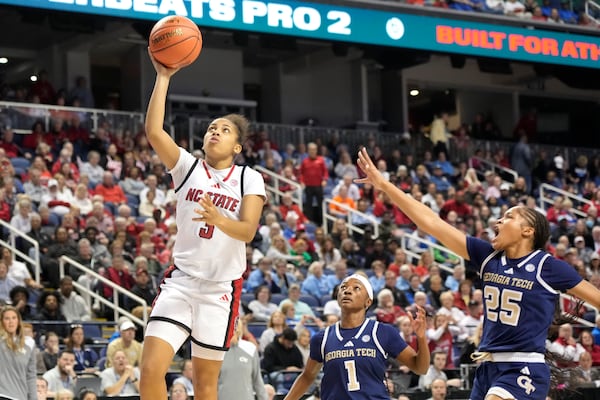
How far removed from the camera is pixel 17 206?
16.0 meters

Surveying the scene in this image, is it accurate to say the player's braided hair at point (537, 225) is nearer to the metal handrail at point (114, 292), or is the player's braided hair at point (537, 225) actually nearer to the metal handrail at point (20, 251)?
the metal handrail at point (114, 292)

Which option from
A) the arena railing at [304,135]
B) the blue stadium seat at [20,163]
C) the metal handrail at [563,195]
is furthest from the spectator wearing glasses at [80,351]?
the metal handrail at [563,195]

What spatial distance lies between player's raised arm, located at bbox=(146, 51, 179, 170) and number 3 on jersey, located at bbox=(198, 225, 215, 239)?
469 mm

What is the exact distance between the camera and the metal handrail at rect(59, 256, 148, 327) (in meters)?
14.1

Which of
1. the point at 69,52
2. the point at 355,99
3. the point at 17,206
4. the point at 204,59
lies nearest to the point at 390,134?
the point at 355,99

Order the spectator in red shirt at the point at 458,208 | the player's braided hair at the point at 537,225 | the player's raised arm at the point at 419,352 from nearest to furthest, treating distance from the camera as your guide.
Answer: the player's braided hair at the point at 537,225
the player's raised arm at the point at 419,352
the spectator in red shirt at the point at 458,208

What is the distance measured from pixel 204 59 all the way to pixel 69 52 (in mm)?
3294

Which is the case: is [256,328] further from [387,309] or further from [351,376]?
[351,376]

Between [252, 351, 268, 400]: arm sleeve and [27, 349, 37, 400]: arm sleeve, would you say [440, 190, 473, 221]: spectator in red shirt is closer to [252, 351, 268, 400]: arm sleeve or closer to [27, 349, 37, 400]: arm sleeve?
[252, 351, 268, 400]: arm sleeve

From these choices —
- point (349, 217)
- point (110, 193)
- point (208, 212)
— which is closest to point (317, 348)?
point (208, 212)

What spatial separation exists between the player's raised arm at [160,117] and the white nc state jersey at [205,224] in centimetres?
13

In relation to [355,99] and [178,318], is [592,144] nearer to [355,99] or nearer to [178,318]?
[355,99]

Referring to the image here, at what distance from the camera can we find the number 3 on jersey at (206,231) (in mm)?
6781

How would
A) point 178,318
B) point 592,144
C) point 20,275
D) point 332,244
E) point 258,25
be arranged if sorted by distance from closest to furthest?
point 178,318, point 20,275, point 332,244, point 258,25, point 592,144
